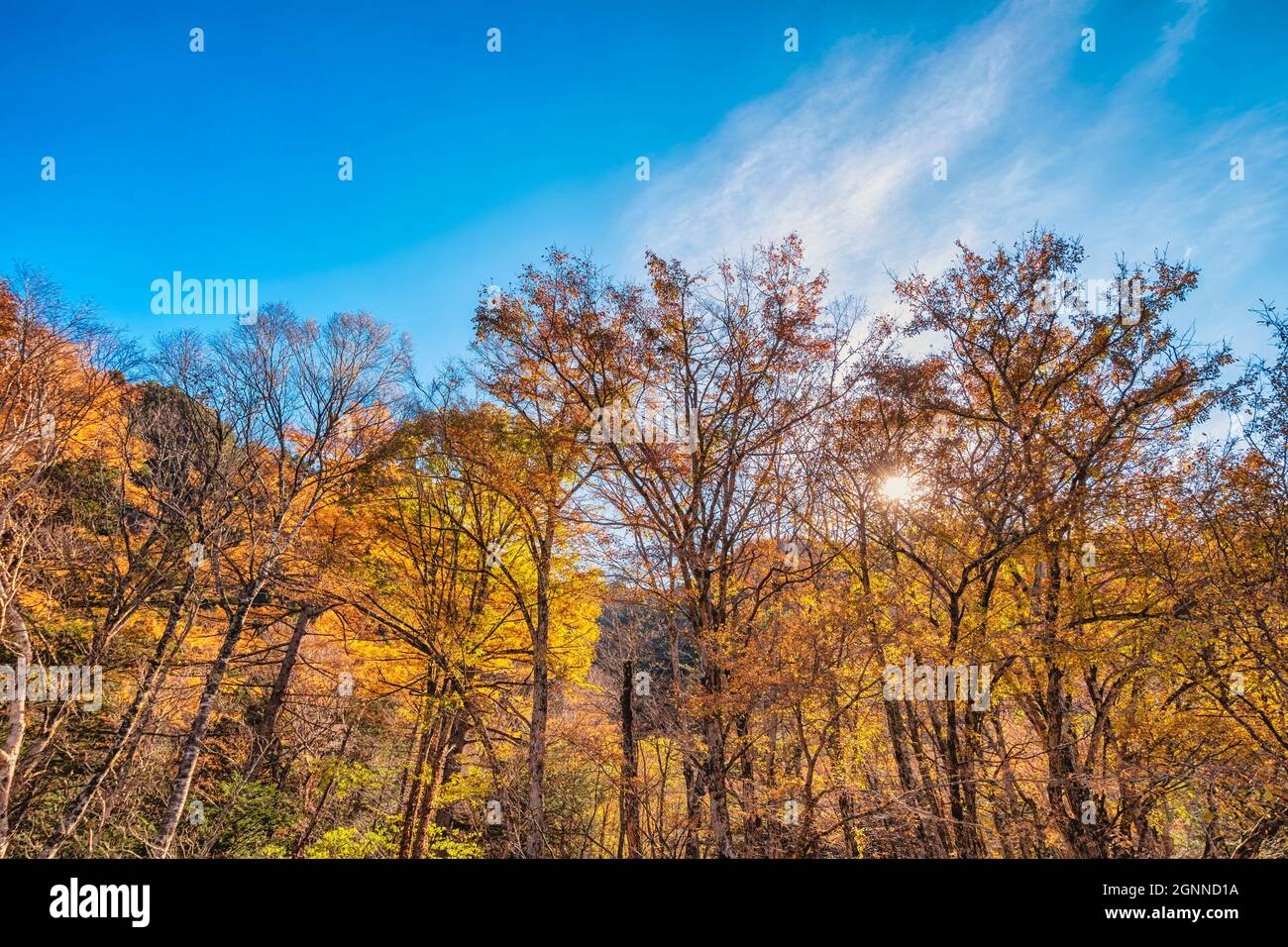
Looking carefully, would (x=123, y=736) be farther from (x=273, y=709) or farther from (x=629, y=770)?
(x=629, y=770)

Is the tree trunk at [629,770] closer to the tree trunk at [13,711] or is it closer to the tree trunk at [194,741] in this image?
the tree trunk at [194,741]

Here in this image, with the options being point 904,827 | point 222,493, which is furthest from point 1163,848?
point 222,493

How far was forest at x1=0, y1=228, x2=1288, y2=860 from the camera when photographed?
8945 millimetres

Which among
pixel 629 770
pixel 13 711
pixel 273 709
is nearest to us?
pixel 13 711

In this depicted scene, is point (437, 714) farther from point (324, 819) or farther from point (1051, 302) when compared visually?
point (1051, 302)

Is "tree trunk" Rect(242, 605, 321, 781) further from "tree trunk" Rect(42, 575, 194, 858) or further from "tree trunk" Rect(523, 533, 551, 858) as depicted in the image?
"tree trunk" Rect(523, 533, 551, 858)

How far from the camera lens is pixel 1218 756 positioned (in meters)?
8.14

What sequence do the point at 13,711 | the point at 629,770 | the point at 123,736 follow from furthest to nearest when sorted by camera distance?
1. the point at 629,770
2. the point at 123,736
3. the point at 13,711

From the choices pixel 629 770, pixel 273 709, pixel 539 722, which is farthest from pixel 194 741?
pixel 629 770

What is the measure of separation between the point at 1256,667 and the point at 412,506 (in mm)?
16196

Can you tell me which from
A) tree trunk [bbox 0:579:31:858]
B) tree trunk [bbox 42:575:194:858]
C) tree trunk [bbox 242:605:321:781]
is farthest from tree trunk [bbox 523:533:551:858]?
tree trunk [bbox 0:579:31:858]

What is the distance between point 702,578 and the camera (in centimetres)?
1184

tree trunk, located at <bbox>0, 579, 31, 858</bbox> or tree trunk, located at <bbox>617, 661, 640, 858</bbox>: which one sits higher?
tree trunk, located at <bbox>0, 579, 31, 858</bbox>

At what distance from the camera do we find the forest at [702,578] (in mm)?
8945
